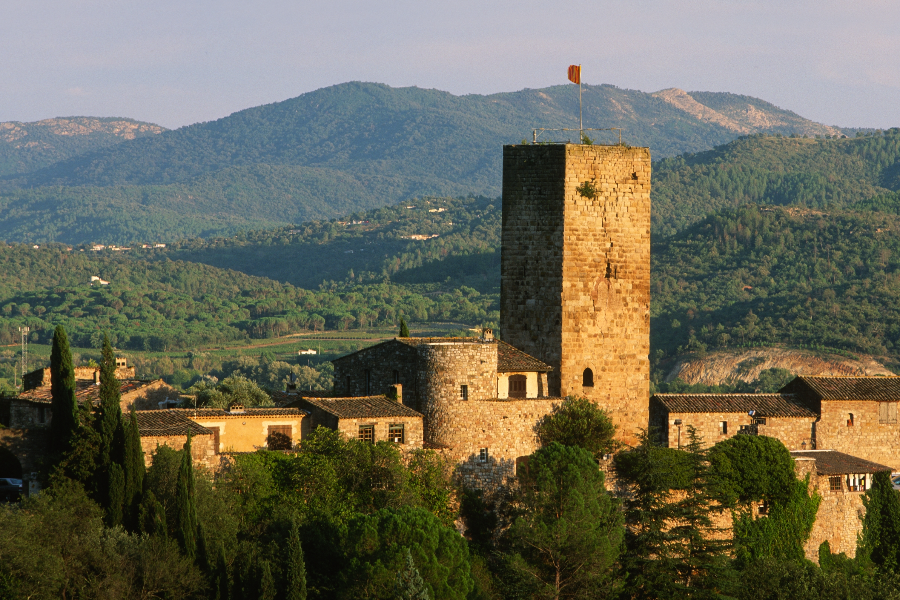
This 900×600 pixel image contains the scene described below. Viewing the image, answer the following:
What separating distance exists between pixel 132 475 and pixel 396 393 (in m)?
8.38

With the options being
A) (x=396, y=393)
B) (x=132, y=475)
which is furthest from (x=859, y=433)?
(x=132, y=475)

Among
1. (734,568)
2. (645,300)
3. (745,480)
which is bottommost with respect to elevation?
(734,568)

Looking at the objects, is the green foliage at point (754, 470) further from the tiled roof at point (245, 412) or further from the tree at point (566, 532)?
the tiled roof at point (245, 412)

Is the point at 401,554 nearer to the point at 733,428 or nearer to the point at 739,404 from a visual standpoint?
the point at 733,428

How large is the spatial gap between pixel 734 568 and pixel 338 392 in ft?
43.4

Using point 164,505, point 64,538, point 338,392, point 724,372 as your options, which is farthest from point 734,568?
point 724,372

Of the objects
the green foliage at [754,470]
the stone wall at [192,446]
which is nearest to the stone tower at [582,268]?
the green foliage at [754,470]

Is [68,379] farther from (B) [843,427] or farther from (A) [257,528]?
(B) [843,427]

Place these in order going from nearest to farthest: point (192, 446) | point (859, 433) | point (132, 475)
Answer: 1. point (132, 475)
2. point (192, 446)
3. point (859, 433)

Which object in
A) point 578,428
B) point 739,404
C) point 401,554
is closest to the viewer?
point 401,554

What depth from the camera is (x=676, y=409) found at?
4159cm

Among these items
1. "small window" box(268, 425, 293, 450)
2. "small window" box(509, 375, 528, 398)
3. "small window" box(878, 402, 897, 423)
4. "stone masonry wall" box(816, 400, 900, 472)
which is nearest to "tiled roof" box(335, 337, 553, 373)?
"small window" box(509, 375, 528, 398)

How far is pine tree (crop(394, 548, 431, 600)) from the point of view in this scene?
30047mm

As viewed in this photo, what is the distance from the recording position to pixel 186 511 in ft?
101
